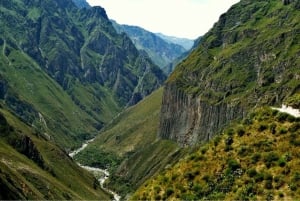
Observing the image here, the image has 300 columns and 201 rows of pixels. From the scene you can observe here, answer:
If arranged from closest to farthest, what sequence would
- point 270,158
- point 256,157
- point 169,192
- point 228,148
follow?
point 270,158
point 256,157
point 169,192
point 228,148

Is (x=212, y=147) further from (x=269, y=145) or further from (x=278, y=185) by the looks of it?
(x=278, y=185)

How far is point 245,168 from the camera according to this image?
148 ft

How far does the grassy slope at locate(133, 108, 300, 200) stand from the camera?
42.1m

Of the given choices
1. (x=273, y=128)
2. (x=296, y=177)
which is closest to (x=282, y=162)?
(x=296, y=177)

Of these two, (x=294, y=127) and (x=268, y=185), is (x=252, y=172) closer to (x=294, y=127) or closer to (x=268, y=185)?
(x=268, y=185)

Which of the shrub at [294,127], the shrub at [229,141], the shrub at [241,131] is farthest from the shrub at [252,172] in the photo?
the shrub at [241,131]

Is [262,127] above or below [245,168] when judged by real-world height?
above

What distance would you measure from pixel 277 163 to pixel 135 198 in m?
13.8

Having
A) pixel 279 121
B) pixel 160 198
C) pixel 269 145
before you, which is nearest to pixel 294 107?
pixel 279 121

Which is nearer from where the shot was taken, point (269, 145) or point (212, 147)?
point (269, 145)

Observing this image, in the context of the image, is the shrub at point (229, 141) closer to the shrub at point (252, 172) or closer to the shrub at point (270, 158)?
the shrub at point (270, 158)

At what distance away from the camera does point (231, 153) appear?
156 ft

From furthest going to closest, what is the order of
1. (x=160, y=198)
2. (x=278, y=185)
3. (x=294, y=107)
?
(x=294, y=107)
(x=160, y=198)
(x=278, y=185)

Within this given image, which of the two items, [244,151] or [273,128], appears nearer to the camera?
[244,151]
